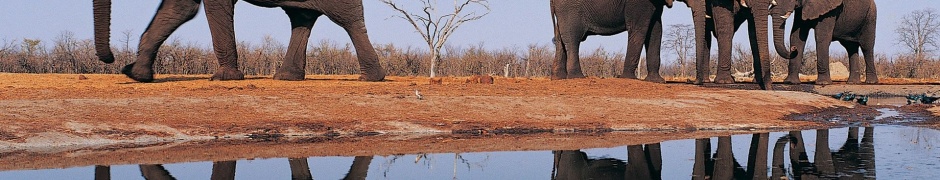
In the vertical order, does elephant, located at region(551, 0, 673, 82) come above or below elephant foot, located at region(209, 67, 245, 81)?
above

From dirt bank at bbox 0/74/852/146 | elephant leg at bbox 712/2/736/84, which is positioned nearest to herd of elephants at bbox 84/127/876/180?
dirt bank at bbox 0/74/852/146

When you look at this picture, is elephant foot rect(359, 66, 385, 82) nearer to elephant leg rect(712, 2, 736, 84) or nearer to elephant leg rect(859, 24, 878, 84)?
elephant leg rect(712, 2, 736, 84)

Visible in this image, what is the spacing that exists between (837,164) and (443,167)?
12.8 ft

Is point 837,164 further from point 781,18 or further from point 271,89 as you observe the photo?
point 781,18

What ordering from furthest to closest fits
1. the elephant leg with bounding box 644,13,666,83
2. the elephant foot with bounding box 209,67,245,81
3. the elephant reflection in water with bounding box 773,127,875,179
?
the elephant leg with bounding box 644,13,666,83, the elephant foot with bounding box 209,67,245,81, the elephant reflection in water with bounding box 773,127,875,179

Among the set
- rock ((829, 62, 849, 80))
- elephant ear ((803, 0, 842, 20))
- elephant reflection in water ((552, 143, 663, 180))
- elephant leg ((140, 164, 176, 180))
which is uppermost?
elephant ear ((803, 0, 842, 20))

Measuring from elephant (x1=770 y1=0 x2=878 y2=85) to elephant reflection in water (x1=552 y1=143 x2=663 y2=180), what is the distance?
528 inches

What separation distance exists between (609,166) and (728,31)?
42.3 ft

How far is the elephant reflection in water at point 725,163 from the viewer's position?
1084 centimetres

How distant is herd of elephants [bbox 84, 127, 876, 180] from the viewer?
10820 millimetres

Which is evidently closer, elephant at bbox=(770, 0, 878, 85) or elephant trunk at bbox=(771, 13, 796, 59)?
elephant trunk at bbox=(771, 13, 796, 59)

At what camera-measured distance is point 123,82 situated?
21094 millimetres

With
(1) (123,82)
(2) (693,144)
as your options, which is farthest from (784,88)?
(1) (123,82)

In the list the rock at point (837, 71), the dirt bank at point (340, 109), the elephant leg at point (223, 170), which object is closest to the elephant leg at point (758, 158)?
the dirt bank at point (340, 109)
